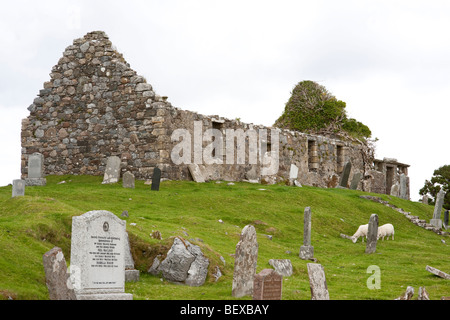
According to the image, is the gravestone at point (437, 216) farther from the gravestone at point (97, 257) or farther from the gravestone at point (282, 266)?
the gravestone at point (97, 257)

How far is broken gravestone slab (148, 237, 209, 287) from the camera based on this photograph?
14.8 meters

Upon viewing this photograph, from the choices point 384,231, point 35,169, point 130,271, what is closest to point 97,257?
point 130,271

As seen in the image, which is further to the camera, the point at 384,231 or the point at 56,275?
the point at 384,231

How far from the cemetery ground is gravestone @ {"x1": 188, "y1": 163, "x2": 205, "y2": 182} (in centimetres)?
54

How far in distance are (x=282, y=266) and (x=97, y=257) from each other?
20.2ft

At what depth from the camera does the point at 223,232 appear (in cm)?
2003

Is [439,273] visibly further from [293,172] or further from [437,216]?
[293,172]

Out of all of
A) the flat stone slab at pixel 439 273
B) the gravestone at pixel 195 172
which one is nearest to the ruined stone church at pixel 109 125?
the gravestone at pixel 195 172

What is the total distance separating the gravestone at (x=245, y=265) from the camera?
13.2 meters

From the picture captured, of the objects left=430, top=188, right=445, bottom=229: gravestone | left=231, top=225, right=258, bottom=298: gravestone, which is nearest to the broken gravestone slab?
left=231, top=225, right=258, bottom=298: gravestone

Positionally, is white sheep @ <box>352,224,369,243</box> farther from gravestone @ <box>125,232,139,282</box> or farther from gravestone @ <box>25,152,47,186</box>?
gravestone @ <box>25,152,47,186</box>

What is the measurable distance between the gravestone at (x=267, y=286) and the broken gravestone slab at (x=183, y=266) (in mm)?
2833
